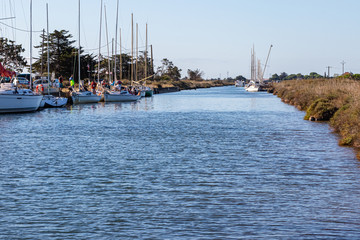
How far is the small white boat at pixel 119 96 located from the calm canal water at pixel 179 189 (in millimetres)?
43476

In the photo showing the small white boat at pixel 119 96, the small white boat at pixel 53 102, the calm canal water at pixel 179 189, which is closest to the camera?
the calm canal water at pixel 179 189

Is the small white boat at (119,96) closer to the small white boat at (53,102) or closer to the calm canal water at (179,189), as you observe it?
the small white boat at (53,102)

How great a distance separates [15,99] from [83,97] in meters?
18.0

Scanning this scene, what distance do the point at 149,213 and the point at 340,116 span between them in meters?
22.7

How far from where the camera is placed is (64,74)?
354 feet

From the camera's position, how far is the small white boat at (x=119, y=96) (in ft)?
234

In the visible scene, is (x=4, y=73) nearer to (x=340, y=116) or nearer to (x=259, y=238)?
(x=340, y=116)

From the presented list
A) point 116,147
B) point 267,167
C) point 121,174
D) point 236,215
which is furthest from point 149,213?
point 116,147

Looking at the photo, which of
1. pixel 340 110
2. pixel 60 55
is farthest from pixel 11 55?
pixel 340 110

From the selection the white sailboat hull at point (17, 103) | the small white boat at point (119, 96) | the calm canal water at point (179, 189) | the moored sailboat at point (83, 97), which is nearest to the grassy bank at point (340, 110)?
the calm canal water at point (179, 189)

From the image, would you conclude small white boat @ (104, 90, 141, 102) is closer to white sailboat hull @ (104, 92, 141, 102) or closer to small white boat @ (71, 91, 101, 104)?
white sailboat hull @ (104, 92, 141, 102)

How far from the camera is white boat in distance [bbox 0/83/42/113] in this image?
1909 inches

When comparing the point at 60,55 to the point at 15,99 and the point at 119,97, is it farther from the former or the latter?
the point at 15,99

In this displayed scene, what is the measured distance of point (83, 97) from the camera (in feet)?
220
